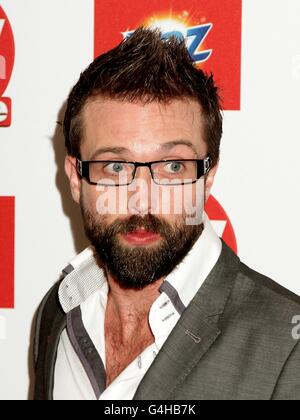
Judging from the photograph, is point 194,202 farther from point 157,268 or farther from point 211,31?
point 211,31

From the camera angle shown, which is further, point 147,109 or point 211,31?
point 211,31

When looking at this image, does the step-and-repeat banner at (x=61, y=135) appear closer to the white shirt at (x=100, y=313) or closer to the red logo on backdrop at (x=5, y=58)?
the red logo on backdrop at (x=5, y=58)

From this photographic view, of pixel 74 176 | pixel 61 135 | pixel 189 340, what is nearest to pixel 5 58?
pixel 61 135

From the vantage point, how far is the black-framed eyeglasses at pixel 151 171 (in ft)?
4.48

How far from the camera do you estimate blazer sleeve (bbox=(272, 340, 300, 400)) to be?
3.79 ft

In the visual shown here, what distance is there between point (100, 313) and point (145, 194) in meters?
0.35

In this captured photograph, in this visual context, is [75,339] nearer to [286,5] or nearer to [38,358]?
[38,358]

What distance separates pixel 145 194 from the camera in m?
1.36

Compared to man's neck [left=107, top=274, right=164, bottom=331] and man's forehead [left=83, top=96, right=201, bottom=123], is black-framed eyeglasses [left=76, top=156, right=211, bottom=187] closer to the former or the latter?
man's forehead [left=83, top=96, right=201, bottom=123]

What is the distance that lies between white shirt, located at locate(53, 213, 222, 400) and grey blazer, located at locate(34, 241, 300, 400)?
44 millimetres

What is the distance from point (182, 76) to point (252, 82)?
381 mm

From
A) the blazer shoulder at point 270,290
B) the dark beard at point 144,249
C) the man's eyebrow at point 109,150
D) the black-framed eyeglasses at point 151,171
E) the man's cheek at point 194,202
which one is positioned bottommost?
the blazer shoulder at point 270,290

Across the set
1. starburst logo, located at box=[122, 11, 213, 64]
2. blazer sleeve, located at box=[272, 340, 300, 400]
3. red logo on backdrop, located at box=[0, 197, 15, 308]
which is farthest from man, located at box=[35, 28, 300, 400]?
red logo on backdrop, located at box=[0, 197, 15, 308]

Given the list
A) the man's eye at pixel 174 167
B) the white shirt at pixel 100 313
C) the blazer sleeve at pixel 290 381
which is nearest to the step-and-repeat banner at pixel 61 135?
the white shirt at pixel 100 313
